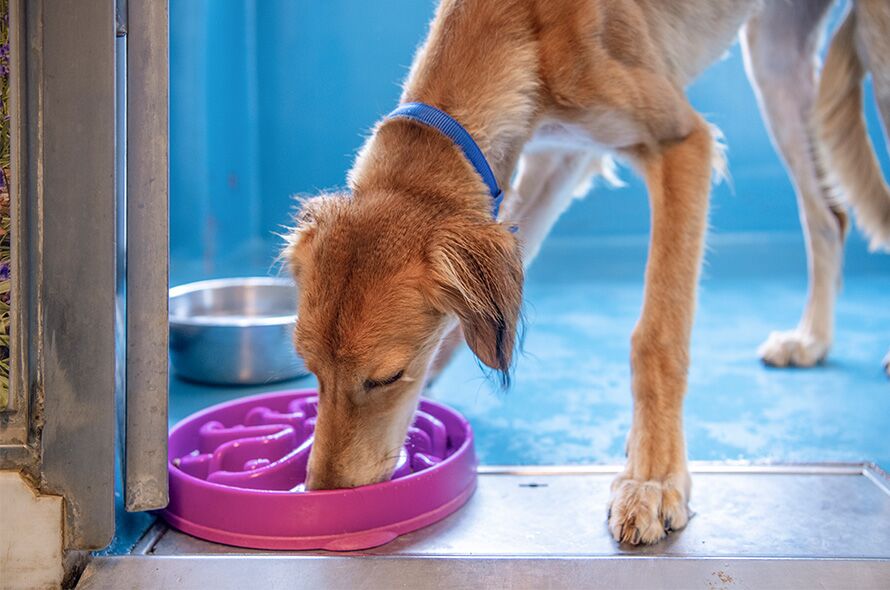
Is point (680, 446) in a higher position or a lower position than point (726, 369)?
higher

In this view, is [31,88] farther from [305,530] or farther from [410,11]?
[410,11]

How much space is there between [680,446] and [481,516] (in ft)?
1.55

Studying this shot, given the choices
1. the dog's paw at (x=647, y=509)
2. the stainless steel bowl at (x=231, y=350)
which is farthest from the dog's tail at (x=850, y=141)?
the stainless steel bowl at (x=231, y=350)

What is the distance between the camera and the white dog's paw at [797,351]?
10.3ft

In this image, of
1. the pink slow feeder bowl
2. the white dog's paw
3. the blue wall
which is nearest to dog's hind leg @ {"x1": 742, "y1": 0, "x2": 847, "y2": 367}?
the white dog's paw

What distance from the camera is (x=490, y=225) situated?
1744 millimetres

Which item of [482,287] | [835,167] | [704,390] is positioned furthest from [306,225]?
[835,167]

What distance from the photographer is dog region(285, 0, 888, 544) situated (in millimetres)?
1679

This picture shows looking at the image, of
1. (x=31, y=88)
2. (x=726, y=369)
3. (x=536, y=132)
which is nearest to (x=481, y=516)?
(x=536, y=132)

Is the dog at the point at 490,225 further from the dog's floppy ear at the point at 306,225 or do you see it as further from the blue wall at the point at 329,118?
the blue wall at the point at 329,118

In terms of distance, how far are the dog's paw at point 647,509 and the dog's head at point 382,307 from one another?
1.27 ft

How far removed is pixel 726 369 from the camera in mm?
3152

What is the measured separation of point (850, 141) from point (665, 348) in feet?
4.87

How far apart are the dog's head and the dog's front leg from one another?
1.37ft
